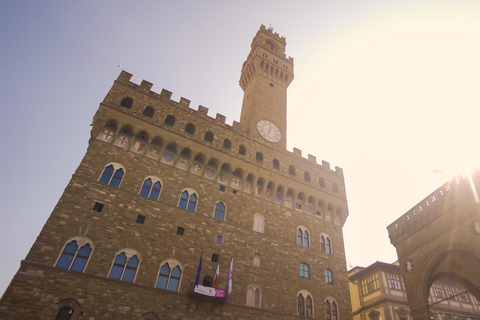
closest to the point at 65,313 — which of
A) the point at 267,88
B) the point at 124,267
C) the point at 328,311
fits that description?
the point at 124,267

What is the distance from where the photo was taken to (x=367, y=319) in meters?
25.5

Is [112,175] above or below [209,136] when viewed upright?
below

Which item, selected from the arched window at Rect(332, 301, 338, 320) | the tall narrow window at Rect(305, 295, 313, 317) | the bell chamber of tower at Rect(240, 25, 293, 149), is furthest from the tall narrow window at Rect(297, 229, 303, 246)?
the bell chamber of tower at Rect(240, 25, 293, 149)

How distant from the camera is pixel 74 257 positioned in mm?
14281

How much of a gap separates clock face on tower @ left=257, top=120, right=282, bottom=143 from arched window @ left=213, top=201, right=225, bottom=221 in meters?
7.49

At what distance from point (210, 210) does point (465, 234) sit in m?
13.5

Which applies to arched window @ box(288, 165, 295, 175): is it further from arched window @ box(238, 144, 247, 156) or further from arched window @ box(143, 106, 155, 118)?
arched window @ box(143, 106, 155, 118)

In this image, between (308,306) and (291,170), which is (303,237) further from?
(291,170)

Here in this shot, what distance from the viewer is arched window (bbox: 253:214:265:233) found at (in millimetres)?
20250

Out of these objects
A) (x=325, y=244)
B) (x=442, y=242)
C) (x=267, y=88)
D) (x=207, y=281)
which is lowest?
(x=207, y=281)

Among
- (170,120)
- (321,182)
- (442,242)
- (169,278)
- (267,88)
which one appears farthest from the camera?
(267,88)

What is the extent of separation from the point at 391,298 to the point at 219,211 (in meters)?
16.5

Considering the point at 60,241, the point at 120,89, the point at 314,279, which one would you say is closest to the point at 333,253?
the point at 314,279

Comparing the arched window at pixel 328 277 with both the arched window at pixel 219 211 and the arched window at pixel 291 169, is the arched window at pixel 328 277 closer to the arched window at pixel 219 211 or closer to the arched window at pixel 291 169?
the arched window at pixel 291 169
